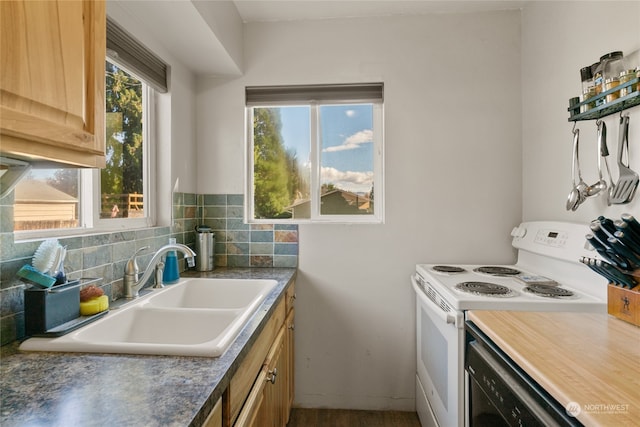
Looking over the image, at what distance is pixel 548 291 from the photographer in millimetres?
1364

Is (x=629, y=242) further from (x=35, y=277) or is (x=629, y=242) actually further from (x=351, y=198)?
(x=35, y=277)

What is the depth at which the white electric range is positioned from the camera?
1250mm

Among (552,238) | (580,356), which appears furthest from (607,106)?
(580,356)

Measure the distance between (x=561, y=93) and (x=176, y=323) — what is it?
82.6 inches

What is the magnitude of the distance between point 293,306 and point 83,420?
1468mm

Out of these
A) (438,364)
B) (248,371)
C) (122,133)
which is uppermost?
(122,133)

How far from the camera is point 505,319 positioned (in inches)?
43.9

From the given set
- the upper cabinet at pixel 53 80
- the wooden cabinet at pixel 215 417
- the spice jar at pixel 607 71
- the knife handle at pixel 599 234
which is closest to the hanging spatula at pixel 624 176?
the spice jar at pixel 607 71

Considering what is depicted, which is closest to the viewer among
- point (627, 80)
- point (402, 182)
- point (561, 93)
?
point (627, 80)

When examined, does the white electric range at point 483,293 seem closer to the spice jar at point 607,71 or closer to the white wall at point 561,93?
the white wall at point 561,93

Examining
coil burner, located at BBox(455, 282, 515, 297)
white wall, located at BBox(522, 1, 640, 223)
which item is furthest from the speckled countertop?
white wall, located at BBox(522, 1, 640, 223)

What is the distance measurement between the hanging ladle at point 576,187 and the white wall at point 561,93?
1.1 inches

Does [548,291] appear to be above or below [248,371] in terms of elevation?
above

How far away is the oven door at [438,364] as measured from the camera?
49.4 inches
